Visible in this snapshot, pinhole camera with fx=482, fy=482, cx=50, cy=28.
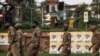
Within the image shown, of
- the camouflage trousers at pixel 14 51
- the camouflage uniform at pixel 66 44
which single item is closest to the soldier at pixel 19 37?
the camouflage trousers at pixel 14 51

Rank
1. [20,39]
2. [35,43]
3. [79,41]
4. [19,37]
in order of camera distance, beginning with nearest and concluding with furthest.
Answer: [35,43]
[19,37]
[20,39]
[79,41]

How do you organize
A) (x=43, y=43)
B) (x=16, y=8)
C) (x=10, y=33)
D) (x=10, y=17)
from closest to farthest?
(x=10, y=33)
(x=43, y=43)
(x=10, y=17)
(x=16, y=8)

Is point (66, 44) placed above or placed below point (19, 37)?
below

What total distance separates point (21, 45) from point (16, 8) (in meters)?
19.1

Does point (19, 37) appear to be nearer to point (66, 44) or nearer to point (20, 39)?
point (20, 39)

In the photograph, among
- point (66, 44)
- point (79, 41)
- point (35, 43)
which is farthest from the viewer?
point (79, 41)

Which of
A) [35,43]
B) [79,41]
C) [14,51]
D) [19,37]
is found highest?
[19,37]

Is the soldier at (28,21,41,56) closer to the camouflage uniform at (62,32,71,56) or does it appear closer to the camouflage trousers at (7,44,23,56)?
the camouflage trousers at (7,44,23,56)

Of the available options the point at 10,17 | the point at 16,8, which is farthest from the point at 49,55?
the point at 16,8

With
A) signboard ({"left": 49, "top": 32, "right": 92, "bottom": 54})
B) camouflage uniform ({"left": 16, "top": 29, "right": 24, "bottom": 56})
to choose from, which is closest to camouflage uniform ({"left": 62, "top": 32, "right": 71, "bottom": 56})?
camouflage uniform ({"left": 16, "top": 29, "right": 24, "bottom": 56})

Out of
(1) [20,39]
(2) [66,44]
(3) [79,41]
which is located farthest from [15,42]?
(3) [79,41]

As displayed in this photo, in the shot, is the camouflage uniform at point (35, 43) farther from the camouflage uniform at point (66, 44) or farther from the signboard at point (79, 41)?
the signboard at point (79, 41)

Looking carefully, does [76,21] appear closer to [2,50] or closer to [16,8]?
[16,8]

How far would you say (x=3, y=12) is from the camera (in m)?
37.7
